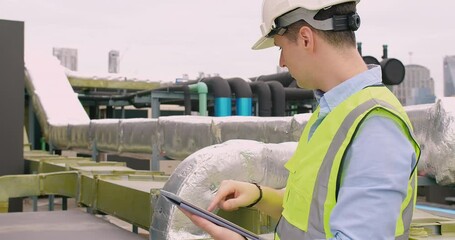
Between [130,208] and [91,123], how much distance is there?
5.20 meters

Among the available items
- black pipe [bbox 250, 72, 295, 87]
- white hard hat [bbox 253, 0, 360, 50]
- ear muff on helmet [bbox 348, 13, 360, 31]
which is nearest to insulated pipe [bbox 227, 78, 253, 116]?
black pipe [bbox 250, 72, 295, 87]

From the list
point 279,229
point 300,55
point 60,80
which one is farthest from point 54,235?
point 60,80

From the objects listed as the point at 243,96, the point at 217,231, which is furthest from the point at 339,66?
the point at 243,96

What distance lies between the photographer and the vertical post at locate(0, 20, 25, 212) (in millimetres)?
4633

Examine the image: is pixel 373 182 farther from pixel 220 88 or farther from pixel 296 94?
pixel 296 94

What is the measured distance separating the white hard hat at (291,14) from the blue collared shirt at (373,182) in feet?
0.66

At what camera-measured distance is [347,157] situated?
36.4 inches

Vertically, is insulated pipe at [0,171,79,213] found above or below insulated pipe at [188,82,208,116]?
below

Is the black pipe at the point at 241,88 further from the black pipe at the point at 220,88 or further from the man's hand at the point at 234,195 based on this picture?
the man's hand at the point at 234,195

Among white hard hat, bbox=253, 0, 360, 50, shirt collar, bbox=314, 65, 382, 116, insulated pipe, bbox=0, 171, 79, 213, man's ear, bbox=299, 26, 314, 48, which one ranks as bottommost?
insulated pipe, bbox=0, 171, 79, 213

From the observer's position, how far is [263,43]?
47.6 inches

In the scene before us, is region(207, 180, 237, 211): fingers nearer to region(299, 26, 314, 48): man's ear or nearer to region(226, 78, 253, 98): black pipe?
region(299, 26, 314, 48): man's ear

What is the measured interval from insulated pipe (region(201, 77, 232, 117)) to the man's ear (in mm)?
8744

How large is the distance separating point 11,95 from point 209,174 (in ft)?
10.2
